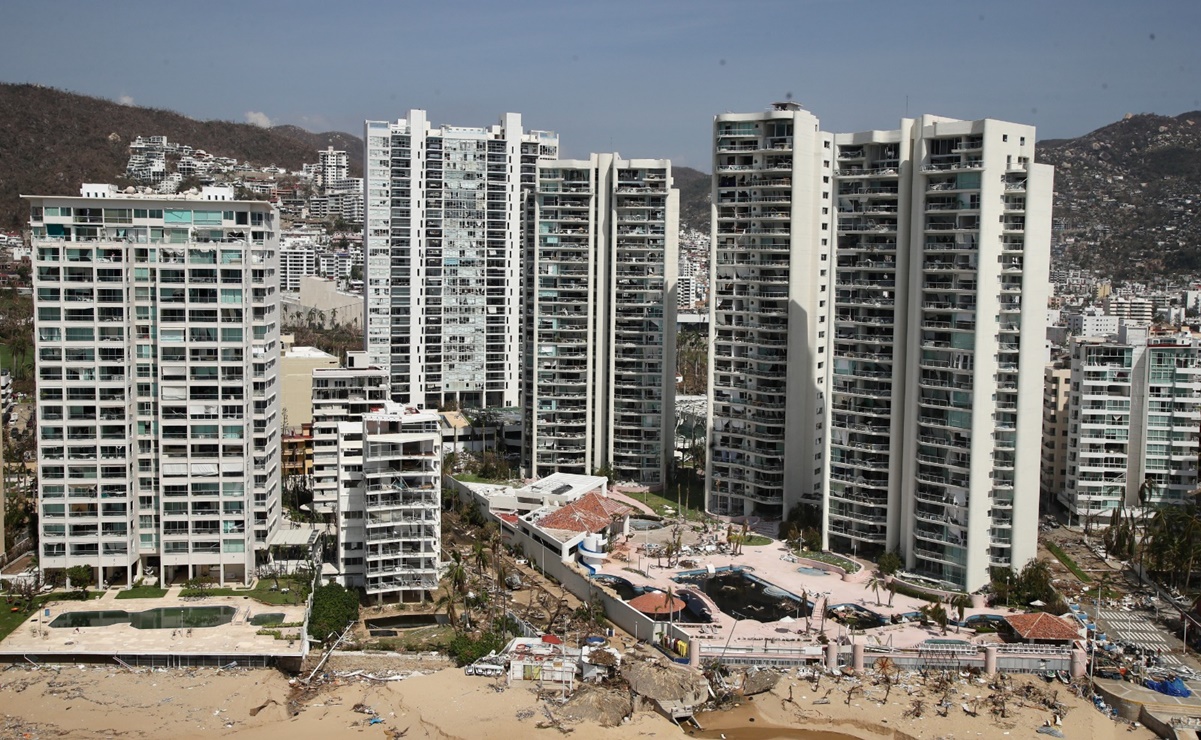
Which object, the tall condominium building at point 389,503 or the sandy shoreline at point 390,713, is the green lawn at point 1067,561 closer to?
the sandy shoreline at point 390,713

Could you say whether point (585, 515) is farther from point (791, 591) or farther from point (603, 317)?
point (603, 317)

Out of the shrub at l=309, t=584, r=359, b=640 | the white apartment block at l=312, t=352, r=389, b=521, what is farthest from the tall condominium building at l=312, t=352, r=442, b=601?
the white apartment block at l=312, t=352, r=389, b=521

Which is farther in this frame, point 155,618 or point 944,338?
point 944,338

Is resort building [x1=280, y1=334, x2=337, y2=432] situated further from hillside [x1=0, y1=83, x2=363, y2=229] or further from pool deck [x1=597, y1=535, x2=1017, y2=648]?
hillside [x1=0, y1=83, x2=363, y2=229]

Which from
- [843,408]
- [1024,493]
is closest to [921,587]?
[1024,493]

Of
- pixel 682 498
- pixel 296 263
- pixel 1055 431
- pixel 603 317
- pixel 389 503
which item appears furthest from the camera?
pixel 296 263

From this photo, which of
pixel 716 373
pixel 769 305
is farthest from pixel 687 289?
pixel 769 305
